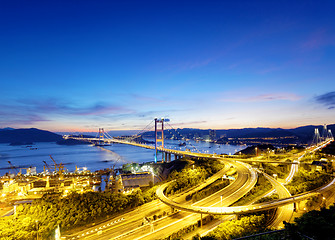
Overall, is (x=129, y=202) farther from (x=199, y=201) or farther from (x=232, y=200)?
(x=232, y=200)

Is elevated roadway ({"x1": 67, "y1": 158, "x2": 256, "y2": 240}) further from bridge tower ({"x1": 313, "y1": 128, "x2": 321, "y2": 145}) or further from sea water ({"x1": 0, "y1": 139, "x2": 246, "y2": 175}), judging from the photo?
bridge tower ({"x1": 313, "y1": 128, "x2": 321, "y2": 145})

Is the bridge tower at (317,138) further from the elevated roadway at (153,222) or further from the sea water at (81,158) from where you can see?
the elevated roadway at (153,222)

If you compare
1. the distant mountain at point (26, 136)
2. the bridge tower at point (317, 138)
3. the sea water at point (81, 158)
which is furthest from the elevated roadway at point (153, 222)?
the distant mountain at point (26, 136)

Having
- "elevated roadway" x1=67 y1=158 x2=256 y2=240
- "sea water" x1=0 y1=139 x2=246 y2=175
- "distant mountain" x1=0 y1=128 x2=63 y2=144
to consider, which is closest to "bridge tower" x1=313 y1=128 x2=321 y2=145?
"sea water" x1=0 y1=139 x2=246 y2=175

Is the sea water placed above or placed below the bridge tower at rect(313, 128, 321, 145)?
below

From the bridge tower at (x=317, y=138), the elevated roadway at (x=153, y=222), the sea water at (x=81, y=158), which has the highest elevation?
the bridge tower at (x=317, y=138)

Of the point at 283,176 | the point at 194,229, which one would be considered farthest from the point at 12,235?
the point at 283,176

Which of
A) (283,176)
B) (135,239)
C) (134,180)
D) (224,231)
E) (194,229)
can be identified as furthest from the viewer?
(134,180)

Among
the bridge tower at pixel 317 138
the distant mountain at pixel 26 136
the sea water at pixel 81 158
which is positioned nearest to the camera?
the sea water at pixel 81 158

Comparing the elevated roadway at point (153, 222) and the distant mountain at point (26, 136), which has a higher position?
the distant mountain at point (26, 136)

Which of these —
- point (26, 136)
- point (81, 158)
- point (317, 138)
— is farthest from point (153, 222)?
point (26, 136)

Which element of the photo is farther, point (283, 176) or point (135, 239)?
point (283, 176)
